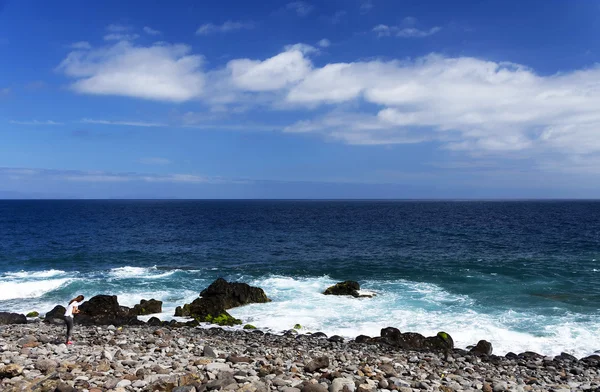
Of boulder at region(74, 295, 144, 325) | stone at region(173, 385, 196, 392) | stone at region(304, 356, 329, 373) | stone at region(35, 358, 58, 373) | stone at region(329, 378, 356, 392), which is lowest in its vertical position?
boulder at region(74, 295, 144, 325)

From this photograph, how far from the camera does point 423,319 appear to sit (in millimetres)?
21828

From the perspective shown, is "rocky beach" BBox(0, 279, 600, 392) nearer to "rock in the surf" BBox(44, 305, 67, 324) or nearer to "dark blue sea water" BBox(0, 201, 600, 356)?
"rock in the surf" BBox(44, 305, 67, 324)

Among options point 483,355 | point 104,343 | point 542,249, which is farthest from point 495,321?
point 542,249

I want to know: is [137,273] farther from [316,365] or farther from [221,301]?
[316,365]

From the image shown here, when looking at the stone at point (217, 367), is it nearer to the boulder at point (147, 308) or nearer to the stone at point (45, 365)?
the stone at point (45, 365)

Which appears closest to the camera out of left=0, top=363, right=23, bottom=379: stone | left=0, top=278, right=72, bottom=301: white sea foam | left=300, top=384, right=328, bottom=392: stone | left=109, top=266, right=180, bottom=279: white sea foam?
left=300, top=384, right=328, bottom=392: stone

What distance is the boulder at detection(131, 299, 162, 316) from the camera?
76.8 feet

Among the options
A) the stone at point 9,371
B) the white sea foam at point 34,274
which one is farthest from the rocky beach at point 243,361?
the white sea foam at point 34,274

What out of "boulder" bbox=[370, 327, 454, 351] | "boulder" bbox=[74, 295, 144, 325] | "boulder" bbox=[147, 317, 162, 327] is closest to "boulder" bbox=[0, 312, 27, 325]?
"boulder" bbox=[74, 295, 144, 325]

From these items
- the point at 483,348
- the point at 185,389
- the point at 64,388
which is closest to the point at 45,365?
the point at 64,388

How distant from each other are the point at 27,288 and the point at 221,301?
49.6ft

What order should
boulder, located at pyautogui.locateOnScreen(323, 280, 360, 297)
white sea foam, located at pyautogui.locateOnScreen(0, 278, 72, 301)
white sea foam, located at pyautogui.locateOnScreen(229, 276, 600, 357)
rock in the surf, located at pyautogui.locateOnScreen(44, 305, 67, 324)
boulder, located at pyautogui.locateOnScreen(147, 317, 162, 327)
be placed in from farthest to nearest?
1. white sea foam, located at pyautogui.locateOnScreen(0, 278, 72, 301)
2. boulder, located at pyautogui.locateOnScreen(323, 280, 360, 297)
3. boulder, located at pyautogui.locateOnScreen(147, 317, 162, 327)
4. rock in the surf, located at pyautogui.locateOnScreen(44, 305, 67, 324)
5. white sea foam, located at pyautogui.locateOnScreen(229, 276, 600, 357)

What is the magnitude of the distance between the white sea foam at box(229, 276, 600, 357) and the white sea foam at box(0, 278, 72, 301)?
1436cm

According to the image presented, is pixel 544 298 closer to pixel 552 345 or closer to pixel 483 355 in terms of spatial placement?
pixel 552 345
